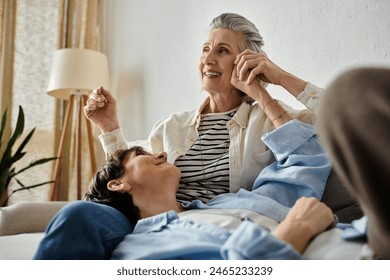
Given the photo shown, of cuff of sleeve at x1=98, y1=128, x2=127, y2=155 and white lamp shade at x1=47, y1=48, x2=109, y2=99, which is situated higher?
white lamp shade at x1=47, y1=48, x2=109, y2=99

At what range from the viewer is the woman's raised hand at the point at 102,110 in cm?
149

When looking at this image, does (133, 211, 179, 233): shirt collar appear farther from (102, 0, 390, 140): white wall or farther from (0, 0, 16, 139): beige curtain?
(0, 0, 16, 139): beige curtain

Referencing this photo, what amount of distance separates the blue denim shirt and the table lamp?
169cm

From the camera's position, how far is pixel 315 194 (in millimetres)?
1167

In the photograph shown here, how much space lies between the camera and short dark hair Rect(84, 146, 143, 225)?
116cm

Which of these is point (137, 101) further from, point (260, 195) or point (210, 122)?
point (260, 195)

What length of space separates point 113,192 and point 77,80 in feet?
5.39

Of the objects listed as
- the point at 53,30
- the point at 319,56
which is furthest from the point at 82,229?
the point at 53,30

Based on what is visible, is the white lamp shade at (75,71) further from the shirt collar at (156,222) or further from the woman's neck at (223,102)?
the shirt collar at (156,222)

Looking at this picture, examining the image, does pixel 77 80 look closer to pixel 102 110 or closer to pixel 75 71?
pixel 75 71

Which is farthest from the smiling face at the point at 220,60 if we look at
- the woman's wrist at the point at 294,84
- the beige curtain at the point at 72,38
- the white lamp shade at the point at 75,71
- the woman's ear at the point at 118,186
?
the beige curtain at the point at 72,38

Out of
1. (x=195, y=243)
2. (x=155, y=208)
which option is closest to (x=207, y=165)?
(x=155, y=208)

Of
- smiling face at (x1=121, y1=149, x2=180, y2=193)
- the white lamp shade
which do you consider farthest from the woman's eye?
the white lamp shade
